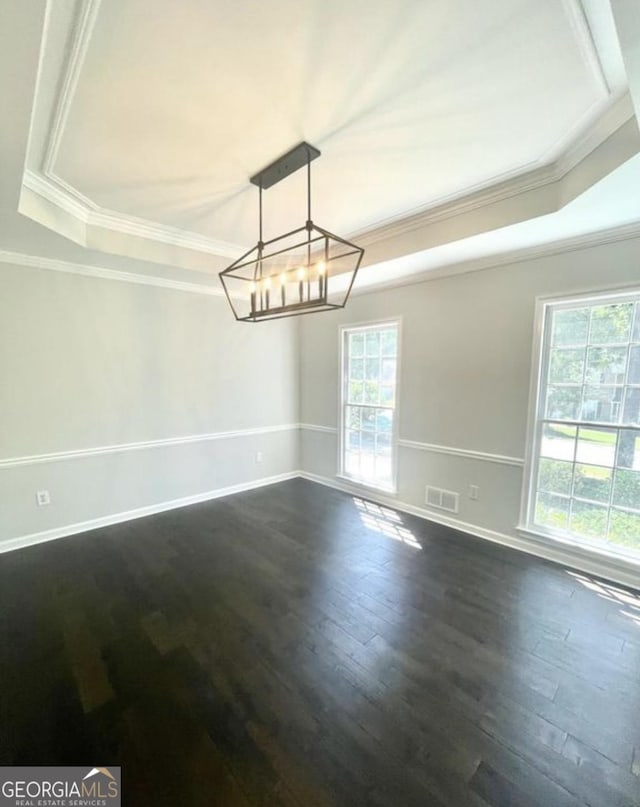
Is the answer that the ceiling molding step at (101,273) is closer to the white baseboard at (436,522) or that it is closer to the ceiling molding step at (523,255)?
the ceiling molding step at (523,255)

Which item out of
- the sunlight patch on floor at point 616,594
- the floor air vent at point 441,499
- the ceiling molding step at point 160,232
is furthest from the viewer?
the floor air vent at point 441,499

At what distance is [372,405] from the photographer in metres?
4.32

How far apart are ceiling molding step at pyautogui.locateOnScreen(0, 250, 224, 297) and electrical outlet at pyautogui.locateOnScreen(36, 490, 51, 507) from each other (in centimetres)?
201

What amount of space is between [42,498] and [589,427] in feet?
15.6

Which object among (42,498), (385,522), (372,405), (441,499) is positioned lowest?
(385,522)

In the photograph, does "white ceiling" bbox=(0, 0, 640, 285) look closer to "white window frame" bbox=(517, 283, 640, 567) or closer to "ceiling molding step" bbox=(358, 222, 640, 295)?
"ceiling molding step" bbox=(358, 222, 640, 295)

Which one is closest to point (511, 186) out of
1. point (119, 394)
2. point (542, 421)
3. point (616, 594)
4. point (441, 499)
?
point (542, 421)

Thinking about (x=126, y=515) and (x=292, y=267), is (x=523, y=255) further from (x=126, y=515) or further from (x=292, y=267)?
(x=126, y=515)

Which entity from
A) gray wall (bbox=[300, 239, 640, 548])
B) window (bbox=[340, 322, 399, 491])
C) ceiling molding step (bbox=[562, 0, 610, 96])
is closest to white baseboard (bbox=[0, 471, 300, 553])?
window (bbox=[340, 322, 399, 491])

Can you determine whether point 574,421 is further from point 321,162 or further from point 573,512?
point 321,162

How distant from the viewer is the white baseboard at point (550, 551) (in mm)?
2613

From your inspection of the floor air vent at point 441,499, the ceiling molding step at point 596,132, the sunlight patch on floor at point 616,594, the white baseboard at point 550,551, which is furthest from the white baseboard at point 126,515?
the ceiling molding step at point 596,132

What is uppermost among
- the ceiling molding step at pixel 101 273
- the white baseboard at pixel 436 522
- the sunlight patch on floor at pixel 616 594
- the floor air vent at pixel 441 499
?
the ceiling molding step at pixel 101 273

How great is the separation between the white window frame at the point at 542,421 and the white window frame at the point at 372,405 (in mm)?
1349
